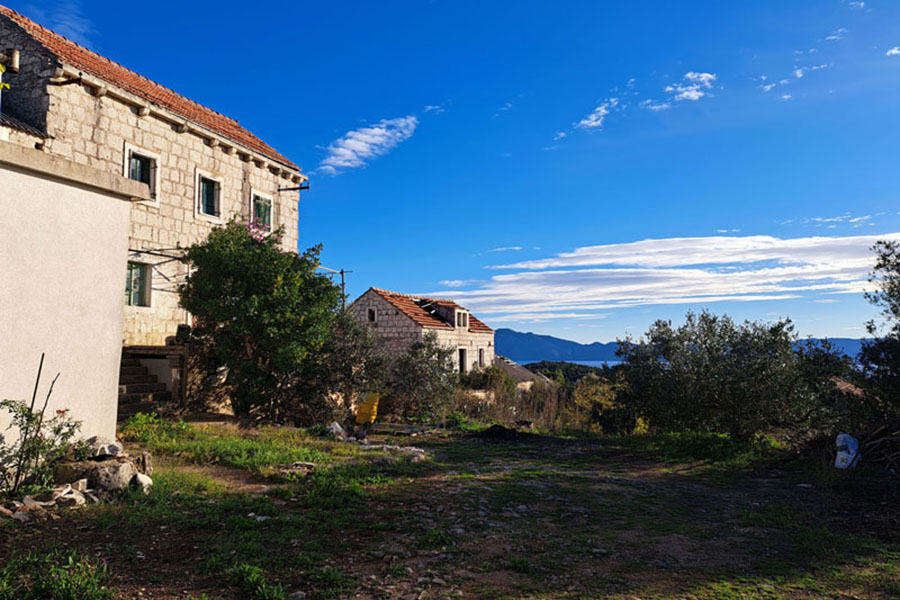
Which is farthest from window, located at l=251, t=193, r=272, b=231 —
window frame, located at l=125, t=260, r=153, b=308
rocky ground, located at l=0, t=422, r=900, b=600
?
rocky ground, located at l=0, t=422, r=900, b=600

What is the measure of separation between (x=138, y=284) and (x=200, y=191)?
358 cm

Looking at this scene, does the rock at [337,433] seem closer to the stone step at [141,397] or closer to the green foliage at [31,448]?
the stone step at [141,397]

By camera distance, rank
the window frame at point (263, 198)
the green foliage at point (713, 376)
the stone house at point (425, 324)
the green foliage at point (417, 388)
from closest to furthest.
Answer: the green foliage at point (713, 376) < the green foliage at point (417, 388) < the window frame at point (263, 198) < the stone house at point (425, 324)

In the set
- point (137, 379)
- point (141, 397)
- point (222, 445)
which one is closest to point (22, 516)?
point (222, 445)

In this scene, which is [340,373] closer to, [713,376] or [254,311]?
[254,311]

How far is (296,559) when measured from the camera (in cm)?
480

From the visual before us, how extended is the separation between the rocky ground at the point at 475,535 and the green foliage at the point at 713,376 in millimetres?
3025

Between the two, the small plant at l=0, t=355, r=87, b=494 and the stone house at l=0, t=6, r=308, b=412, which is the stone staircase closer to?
the stone house at l=0, t=6, r=308, b=412

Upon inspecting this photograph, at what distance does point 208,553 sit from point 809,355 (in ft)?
41.1

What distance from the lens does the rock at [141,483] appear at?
21.6ft

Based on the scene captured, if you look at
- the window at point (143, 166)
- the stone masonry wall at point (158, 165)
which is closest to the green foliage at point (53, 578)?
the stone masonry wall at point (158, 165)

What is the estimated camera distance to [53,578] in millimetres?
4082

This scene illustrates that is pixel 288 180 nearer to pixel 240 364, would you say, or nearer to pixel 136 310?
pixel 136 310

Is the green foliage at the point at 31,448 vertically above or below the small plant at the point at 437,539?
above
